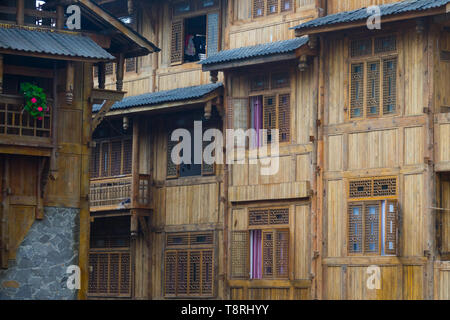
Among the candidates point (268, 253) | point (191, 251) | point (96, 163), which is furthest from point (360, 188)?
point (96, 163)

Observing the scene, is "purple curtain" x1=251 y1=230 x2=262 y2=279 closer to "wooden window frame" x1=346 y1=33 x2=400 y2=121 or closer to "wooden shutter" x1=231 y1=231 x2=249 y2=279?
"wooden shutter" x1=231 y1=231 x2=249 y2=279

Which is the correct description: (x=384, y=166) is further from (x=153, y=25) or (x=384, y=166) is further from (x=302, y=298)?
(x=153, y=25)

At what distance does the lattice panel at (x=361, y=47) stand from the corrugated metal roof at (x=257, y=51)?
144 cm

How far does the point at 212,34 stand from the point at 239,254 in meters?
7.29

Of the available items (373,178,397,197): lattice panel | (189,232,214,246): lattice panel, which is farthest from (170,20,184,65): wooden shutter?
(373,178,397,197): lattice panel

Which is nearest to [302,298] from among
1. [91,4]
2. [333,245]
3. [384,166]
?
[333,245]

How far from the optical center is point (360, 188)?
32750 millimetres

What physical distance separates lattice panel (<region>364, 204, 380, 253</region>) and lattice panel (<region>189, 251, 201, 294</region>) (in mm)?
7072

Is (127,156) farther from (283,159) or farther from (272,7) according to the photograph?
(272,7)

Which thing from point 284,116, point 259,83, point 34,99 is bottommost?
point 34,99

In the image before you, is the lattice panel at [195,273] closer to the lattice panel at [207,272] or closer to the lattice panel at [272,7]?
the lattice panel at [207,272]

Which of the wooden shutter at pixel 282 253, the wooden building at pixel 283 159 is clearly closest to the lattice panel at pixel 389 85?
the wooden building at pixel 283 159

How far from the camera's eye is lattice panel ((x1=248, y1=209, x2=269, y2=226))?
3528cm

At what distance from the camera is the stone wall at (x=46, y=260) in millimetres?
30000
